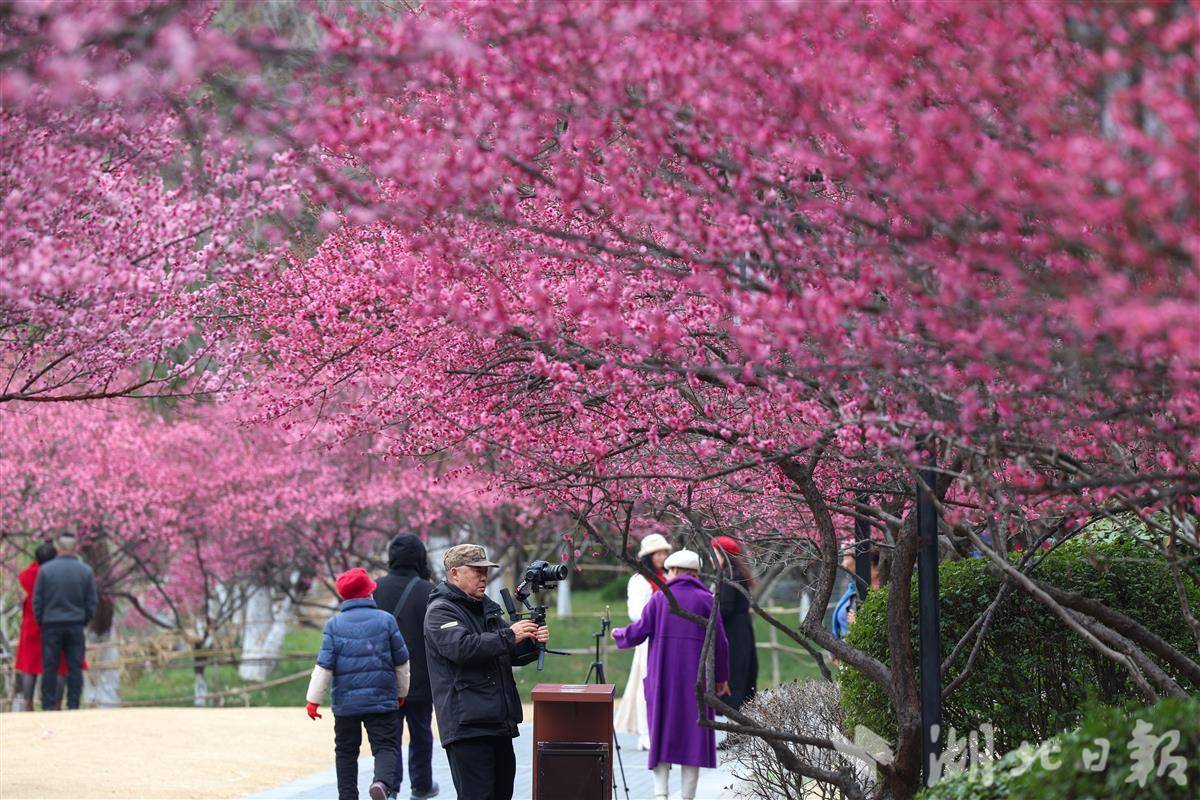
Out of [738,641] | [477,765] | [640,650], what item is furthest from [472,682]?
[640,650]

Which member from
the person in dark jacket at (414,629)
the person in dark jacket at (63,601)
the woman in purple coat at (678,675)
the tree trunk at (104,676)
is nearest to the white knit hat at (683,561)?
the woman in purple coat at (678,675)

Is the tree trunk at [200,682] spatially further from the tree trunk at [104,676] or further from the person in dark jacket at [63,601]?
the person in dark jacket at [63,601]

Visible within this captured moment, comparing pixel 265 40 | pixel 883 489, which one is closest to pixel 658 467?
pixel 883 489

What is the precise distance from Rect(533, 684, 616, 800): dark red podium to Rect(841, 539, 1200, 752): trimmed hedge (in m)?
1.43

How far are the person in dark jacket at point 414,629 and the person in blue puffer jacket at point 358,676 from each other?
98 centimetres

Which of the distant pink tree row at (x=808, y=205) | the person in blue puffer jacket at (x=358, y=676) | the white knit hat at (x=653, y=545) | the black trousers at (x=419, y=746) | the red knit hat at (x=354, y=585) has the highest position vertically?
the distant pink tree row at (x=808, y=205)

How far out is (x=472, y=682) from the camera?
795 centimetres

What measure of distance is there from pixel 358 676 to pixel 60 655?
959 cm

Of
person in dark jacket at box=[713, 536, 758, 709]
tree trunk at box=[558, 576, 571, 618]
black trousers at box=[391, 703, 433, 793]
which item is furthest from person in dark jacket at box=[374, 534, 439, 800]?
tree trunk at box=[558, 576, 571, 618]

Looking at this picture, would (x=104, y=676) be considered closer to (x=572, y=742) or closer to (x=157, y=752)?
(x=157, y=752)

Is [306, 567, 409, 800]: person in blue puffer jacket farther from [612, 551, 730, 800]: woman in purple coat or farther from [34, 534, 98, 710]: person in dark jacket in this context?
[34, 534, 98, 710]: person in dark jacket

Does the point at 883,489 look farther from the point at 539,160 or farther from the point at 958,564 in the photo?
the point at 539,160

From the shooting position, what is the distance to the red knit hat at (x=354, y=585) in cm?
964

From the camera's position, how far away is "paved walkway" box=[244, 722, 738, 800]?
11.8 meters
